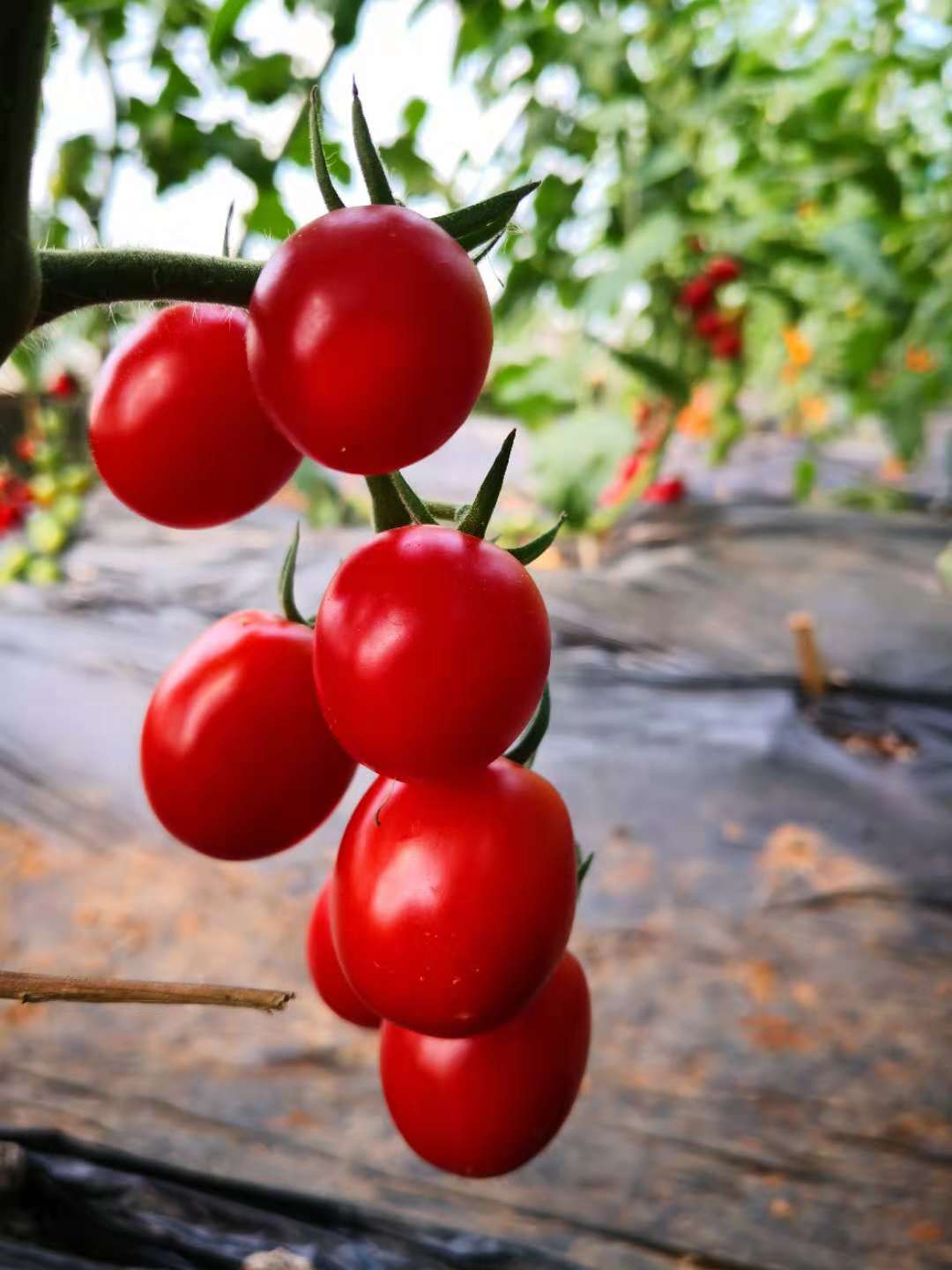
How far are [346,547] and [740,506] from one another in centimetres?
85

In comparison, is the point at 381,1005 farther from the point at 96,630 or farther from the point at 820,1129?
the point at 96,630

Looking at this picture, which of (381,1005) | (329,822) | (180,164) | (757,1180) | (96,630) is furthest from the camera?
(96,630)

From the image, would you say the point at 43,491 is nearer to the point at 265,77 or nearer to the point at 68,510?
the point at 68,510

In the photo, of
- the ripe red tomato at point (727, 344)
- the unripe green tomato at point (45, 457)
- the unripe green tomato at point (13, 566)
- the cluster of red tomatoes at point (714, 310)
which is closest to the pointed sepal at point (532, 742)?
the cluster of red tomatoes at point (714, 310)

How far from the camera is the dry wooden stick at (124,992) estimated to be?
1.03 feet

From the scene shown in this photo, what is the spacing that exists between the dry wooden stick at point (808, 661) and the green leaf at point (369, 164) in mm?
1198

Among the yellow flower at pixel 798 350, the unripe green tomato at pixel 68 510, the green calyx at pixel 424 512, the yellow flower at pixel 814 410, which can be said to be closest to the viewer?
the green calyx at pixel 424 512

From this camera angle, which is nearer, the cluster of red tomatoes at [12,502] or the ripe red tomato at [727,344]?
the ripe red tomato at [727,344]

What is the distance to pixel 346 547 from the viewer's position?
72.7 inches

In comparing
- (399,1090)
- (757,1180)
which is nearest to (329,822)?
(757,1180)

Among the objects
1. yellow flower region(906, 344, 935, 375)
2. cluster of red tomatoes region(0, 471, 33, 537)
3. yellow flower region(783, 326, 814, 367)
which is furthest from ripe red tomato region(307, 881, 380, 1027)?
yellow flower region(783, 326, 814, 367)

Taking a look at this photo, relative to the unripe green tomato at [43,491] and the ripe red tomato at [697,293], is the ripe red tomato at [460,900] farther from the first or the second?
the unripe green tomato at [43,491]

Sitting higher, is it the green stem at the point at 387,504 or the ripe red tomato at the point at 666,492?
the green stem at the point at 387,504

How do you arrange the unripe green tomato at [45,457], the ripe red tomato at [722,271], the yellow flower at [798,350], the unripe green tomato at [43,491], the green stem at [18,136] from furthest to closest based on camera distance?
the yellow flower at [798,350] → the unripe green tomato at [45,457] → the unripe green tomato at [43,491] → the ripe red tomato at [722,271] → the green stem at [18,136]
